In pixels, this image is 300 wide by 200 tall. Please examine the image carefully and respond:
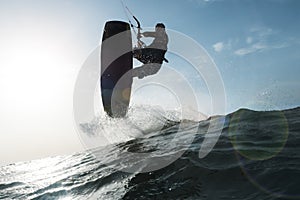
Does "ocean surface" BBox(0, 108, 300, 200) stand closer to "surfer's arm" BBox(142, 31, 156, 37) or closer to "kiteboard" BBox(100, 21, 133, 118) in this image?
"kiteboard" BBox(100, 21, 133, 118)

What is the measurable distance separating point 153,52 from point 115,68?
6.37ft

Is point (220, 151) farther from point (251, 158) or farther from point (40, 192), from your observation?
point (40, 192)

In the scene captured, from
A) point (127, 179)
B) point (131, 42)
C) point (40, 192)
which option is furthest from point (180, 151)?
point (131, 42)

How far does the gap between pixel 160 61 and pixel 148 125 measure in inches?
181

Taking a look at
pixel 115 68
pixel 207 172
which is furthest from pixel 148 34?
pixel 207 172

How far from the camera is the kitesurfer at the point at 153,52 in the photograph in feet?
38.3

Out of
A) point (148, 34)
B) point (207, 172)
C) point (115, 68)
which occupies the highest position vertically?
point (148, 34)

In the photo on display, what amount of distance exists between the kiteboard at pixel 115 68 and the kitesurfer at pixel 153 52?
557mm

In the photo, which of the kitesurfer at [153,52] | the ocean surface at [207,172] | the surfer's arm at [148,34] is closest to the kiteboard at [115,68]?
the kitesurfer at [153,52]

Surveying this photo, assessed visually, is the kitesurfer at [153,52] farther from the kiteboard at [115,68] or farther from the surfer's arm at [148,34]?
the kiteboard at [115,68]

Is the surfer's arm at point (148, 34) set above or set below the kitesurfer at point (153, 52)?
above

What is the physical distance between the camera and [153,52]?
11773 millimetres

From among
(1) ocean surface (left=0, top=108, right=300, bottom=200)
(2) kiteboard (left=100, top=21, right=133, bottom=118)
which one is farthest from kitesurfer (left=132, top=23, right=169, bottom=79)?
(1) ocean surface (left=0, top=108, right=300, bottom=200)

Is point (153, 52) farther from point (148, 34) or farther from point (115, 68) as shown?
point (115, 68)
